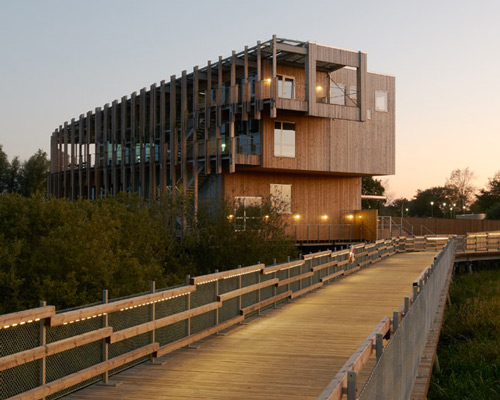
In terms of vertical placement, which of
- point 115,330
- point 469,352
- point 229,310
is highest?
point 115,330

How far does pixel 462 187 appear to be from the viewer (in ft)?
404

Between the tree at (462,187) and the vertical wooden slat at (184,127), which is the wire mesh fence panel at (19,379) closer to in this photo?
the vertical wooden slat at (184,127)

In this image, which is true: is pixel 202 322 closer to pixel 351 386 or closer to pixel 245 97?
pixel 351 386

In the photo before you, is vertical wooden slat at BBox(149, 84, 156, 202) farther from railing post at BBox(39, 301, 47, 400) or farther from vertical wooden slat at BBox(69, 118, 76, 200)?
railing post at BBox(39, 301, 47, 400)

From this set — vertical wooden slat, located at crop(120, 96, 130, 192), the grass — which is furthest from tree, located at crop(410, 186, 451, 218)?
the grass

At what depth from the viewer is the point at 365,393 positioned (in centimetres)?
475

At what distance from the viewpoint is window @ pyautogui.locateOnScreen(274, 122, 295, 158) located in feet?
134

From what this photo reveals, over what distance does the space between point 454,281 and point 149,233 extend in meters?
21.6

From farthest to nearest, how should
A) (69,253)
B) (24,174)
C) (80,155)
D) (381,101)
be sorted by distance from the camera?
(24,174), (80,155), (381,101), (69,253)

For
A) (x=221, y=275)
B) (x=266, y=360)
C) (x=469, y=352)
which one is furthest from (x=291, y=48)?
(x=266, y=360)

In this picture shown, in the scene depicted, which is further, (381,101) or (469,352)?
(381,101)

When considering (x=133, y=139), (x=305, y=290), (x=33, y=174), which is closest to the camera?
(x=305, y=290)

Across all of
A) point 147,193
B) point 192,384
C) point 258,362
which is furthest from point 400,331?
point 147,193

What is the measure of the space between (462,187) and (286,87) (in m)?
89.7
